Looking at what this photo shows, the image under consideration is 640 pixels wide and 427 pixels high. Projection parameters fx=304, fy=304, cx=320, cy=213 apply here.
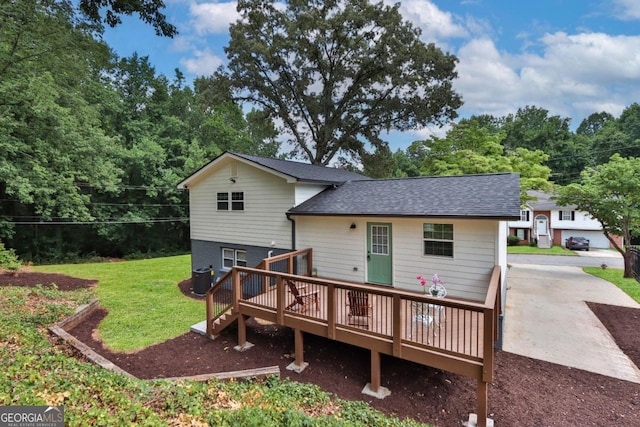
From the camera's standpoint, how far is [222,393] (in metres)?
4.18

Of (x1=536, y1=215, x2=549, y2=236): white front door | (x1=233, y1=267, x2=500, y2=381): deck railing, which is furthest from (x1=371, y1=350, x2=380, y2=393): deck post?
(x1=536, y1=215, x2=549, y2=236): white front door

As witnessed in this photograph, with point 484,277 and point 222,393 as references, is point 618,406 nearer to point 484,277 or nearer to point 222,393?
point 484,277

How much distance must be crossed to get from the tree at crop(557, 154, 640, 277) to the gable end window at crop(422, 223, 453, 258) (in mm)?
10646

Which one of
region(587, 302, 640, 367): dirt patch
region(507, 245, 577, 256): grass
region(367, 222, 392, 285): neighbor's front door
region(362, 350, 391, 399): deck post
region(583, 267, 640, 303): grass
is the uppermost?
region(367, 222, 392, 285): neighbor's front door

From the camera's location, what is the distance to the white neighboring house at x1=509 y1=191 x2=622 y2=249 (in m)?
26.7

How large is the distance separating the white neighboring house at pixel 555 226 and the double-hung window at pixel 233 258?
25.6 metres

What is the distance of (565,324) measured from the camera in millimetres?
7992

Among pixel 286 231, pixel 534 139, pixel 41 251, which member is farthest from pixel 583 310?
pixel 534 139

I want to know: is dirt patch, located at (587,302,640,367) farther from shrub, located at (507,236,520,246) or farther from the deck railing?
shrub, located at (507,236,520,246)

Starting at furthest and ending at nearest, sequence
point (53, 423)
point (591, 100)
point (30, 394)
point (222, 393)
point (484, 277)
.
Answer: point (591, 100) → point (484, 277) → point (222, 393) → point (30, 394) → point (53, 423)

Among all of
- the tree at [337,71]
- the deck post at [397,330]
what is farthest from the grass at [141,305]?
the tree at [337,71]

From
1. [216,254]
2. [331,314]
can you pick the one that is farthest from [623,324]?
[216,254]

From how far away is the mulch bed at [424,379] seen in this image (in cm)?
468

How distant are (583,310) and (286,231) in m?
9.26
